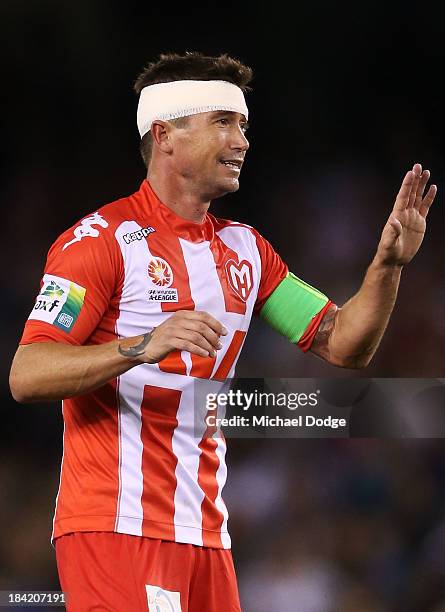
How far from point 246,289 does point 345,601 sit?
1.68 m

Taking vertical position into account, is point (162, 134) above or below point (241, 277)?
above

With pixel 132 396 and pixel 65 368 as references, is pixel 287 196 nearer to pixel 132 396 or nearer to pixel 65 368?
pixel 132 396

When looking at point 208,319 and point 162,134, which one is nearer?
point 208,319

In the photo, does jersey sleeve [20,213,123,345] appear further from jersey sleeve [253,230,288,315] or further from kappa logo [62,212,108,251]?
jersey sleeve [253,230,288,315]

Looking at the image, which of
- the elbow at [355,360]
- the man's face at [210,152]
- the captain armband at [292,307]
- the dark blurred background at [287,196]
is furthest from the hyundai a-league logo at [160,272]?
the dark blurred background at [287,196]

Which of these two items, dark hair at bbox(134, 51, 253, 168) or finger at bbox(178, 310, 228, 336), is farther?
dark hair at bbox(134, 51, 253, 168)

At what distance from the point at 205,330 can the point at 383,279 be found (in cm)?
61

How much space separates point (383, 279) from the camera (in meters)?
2.26

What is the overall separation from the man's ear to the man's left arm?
56 cm

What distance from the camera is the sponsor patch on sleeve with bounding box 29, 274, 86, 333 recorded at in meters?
2.04

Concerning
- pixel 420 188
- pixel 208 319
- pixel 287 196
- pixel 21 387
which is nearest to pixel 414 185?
pixel 420 188

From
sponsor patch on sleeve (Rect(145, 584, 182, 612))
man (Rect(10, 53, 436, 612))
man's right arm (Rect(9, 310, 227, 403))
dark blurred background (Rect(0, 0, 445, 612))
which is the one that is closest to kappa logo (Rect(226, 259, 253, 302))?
man (Rect(10, 53, 436, 612))

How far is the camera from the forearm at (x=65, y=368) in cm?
191

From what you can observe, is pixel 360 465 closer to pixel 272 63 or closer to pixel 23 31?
→ pixel 272 63
